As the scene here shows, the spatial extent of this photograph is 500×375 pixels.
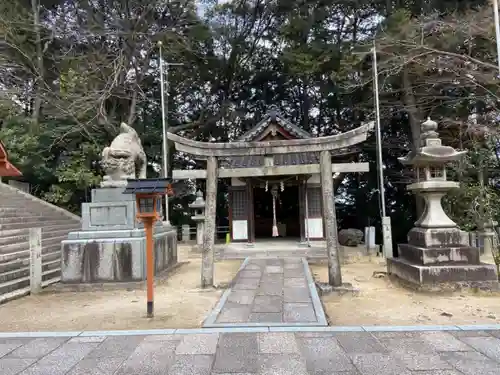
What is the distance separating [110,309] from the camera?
5637 mm

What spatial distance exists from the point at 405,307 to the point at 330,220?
1880mm

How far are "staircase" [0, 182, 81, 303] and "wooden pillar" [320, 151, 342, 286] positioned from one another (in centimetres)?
580

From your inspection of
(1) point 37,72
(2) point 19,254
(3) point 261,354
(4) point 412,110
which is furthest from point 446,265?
(1) point 37,72

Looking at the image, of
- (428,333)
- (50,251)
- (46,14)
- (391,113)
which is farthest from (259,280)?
(46,14)

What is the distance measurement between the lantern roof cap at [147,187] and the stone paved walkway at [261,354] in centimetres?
199

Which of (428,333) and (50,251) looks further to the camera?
(50,251)

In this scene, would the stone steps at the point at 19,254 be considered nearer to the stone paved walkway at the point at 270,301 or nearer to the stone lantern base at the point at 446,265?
the stone paved walkway at the point at 270,301

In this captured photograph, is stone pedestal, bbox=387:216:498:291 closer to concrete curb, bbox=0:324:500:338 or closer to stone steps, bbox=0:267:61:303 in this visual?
concrete curb, bbox=0:324:500:338

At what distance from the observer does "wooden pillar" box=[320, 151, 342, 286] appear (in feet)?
22.0

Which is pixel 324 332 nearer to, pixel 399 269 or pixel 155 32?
pixel 399 269

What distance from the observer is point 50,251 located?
33.0ft

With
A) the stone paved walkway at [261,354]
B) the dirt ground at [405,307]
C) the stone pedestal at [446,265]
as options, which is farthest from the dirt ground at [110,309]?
the stone pedestal at [446,265]

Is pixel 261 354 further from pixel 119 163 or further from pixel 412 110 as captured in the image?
pixel 412 110

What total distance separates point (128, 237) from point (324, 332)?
4.70 m
